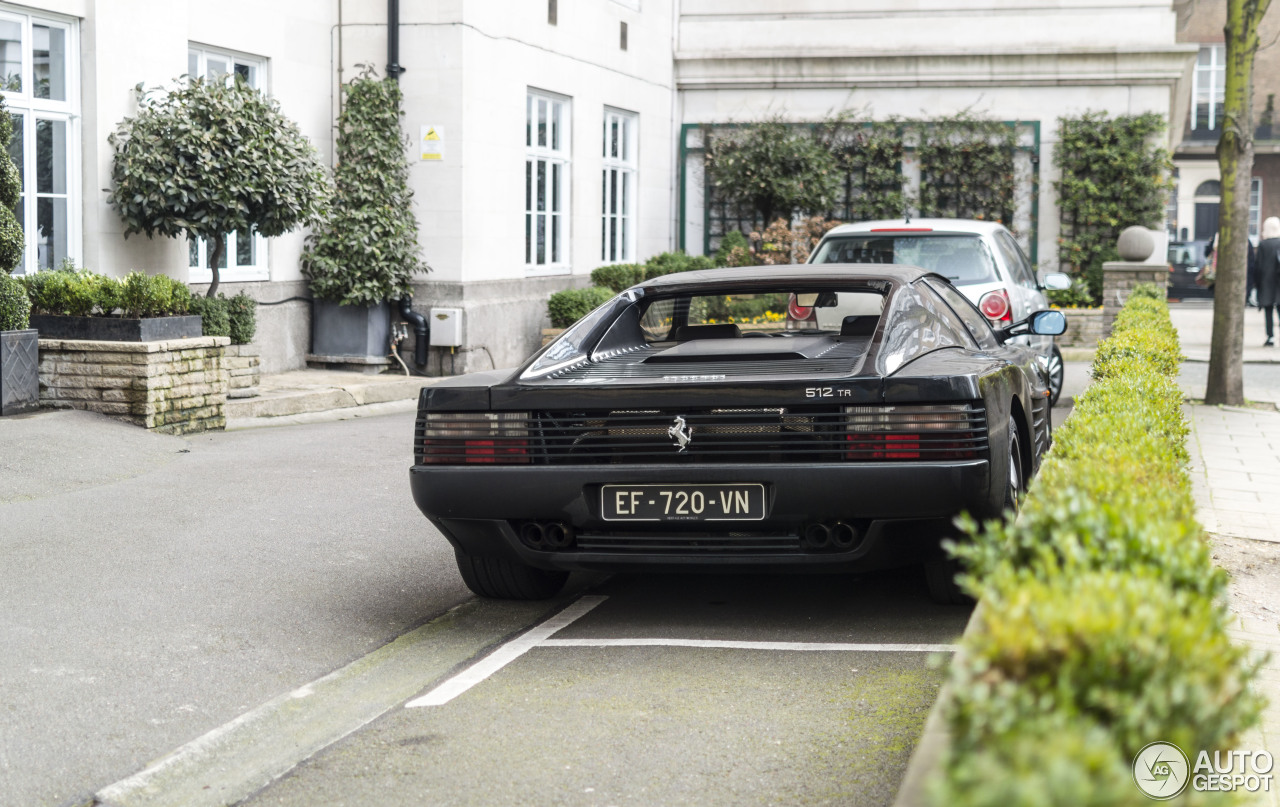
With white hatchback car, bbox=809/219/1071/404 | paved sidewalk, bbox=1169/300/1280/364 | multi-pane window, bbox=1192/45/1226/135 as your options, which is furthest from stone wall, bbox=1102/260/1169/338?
multi-pane window, bbox=1192/45/1226/135

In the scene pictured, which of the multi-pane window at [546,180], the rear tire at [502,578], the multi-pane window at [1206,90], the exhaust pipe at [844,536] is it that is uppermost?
the multi-pane window at [1206,90]

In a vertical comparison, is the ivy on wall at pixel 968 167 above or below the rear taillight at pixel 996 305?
above

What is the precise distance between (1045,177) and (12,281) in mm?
17061

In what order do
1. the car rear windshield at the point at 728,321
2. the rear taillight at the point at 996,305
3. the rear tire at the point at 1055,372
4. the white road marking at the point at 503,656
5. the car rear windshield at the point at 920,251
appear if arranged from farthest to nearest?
the rear tire at the point at 1055,372 < the car rear windshield at the point at 920,251 < the rear taillight at the point at 996,305 < the car rear windshield at the point at 728,321 < the white road marking at the point at 503,656

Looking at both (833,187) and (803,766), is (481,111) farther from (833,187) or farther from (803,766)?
(803,766)

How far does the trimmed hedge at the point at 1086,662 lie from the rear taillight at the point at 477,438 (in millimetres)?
2482

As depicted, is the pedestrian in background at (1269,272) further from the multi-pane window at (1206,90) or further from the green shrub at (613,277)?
the multi-pane window at (1206,90)

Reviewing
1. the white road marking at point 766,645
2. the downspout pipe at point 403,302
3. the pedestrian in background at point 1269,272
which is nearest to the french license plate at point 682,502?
the white road marking at point 766,645

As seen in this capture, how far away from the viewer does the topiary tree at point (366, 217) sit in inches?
591

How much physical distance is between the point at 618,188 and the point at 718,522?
55.9 ft

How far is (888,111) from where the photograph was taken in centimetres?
2347

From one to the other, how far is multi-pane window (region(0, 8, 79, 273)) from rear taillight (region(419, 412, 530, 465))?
7.54m

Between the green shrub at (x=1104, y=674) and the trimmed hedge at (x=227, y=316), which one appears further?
the trimmed hedge at (x=227, y=316)

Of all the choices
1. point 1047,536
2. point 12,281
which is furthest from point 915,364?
point 12,281
